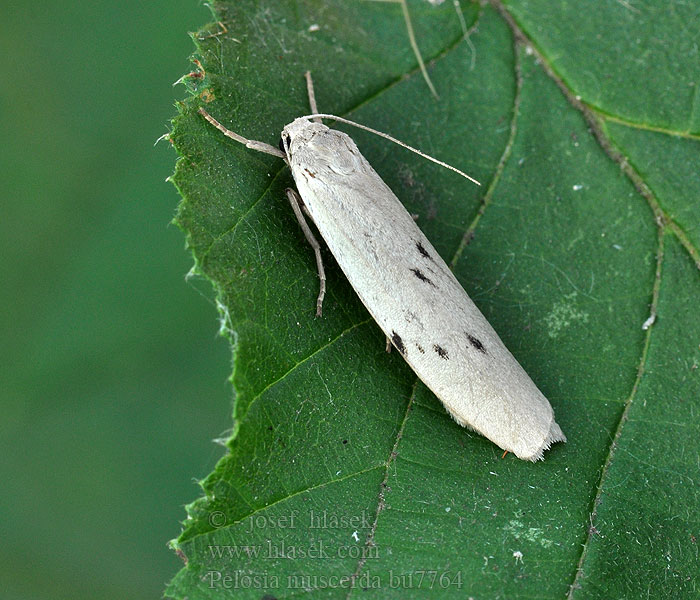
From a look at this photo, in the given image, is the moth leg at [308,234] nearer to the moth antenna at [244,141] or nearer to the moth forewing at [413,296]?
the moth forewing at [413,296]

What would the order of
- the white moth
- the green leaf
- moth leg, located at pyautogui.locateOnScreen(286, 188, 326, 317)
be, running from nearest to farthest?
the green leaf, the white moth, moth leg, located at pyautogui.locateOnScreen(286, 188, 326, 317)

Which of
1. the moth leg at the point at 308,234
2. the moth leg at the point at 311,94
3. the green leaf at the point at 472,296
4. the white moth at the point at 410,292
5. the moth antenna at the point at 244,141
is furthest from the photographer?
the moth leg at the point at 311,94

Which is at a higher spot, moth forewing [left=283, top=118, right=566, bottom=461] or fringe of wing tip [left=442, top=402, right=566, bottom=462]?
moth forewing [left=283, top=118, right=566, bottom=461]

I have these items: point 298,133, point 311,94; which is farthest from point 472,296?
point 311,94

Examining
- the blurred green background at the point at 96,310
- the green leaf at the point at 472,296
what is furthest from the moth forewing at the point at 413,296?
the blurred green background at the point at 96,310

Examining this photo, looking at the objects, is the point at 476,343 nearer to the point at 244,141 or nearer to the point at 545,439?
the point at 545,439

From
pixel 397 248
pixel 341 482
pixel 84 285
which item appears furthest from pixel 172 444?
→ pixel 397 248

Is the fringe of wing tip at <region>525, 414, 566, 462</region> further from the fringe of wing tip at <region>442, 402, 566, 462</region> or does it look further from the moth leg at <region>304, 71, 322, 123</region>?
the moth leg at <region>304, 71, 322, 123</region>

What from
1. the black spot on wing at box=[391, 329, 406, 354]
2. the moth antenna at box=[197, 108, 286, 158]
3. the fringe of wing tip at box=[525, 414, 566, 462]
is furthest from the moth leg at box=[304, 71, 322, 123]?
the fringe of wing tip at box=[525, 414, 566, 462]

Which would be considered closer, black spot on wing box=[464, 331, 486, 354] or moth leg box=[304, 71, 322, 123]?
black spot on wing box=[464, 331, 486, 354]
